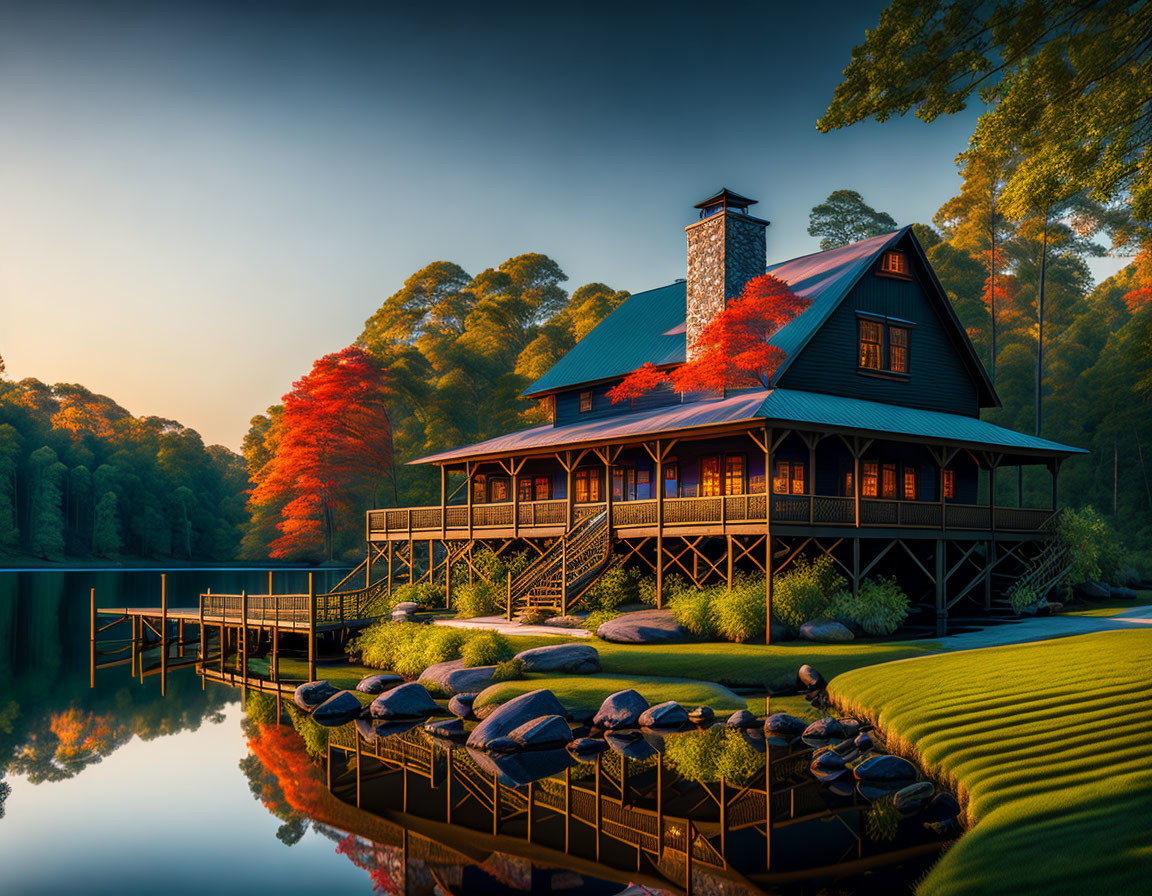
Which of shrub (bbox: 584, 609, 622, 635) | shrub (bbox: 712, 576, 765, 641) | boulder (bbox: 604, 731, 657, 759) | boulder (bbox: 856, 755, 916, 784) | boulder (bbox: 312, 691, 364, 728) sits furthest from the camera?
shrub (bbox: 584, 609, 622, 635)

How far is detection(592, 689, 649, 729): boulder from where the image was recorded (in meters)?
19.1

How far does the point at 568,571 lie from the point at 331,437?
3830cm

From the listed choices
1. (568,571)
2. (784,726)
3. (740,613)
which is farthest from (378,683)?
(784,726)

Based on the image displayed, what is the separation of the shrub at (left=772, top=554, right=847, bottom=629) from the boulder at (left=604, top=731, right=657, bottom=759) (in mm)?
8289

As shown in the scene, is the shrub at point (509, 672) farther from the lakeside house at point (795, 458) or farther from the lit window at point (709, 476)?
the lit window at point (709, 476)

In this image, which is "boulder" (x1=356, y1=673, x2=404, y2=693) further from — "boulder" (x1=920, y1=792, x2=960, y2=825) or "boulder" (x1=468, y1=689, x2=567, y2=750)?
"boulder" (x1=920, y1=792, x2=960, y2=825)

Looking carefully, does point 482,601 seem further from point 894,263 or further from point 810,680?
point 894,263

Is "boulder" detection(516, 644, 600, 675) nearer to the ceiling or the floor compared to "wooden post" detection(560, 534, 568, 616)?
nearer to the floor

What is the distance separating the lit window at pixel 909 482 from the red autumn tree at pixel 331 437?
39.7 meters

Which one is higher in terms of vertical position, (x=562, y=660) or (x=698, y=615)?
(x=698, y=615)

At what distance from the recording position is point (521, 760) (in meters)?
17.5

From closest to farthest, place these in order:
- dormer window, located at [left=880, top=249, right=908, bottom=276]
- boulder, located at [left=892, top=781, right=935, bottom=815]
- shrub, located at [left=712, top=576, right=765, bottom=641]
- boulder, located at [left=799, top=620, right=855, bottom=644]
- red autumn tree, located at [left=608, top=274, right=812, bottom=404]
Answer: boulder, located at [left=892, top=781, right=935, bottom=815] < boulder, located at [left=799, top=620, right=855, bottom=644] < shrub, located at [left=712, top=576, right=765, bottom=641] < red autumn tree, located at [left=608, top=274, right=812, bottom=404] < dormer window, located at [left=880, top=249, right=908, bottom=276]

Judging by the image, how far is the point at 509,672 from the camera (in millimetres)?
22781

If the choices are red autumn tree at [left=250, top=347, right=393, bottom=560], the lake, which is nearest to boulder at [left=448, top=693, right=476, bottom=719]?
the lake
